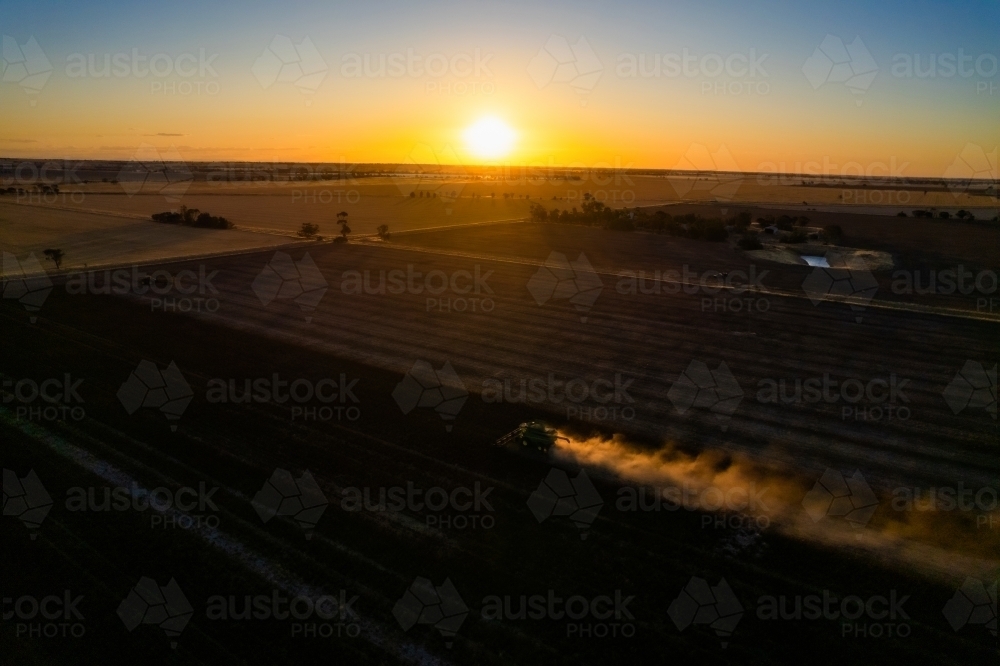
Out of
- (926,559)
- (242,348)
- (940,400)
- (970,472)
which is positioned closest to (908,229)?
(940,400)

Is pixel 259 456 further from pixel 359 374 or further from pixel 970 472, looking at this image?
pixel 970 472

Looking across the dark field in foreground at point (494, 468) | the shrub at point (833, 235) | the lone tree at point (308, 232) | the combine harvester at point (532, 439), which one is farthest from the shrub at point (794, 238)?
the combine harvester at point (532, 439)

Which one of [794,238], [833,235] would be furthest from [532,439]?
[833,235]

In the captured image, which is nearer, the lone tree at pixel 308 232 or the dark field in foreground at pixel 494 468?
the dark field in foreground at pixel 494 468

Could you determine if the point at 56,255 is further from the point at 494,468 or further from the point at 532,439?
the point at 532,439

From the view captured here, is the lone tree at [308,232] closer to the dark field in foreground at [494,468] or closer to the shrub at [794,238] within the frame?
the dark field in foreground at [494,468]

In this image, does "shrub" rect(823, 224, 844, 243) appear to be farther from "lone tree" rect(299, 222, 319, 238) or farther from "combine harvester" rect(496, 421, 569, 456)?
"combine harvester" rect(496, 421, 569, 456)

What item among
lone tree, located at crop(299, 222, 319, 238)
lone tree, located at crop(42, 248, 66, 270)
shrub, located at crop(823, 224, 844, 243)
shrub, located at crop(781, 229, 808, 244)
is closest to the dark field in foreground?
lone tree, located at crop(42, 248, 66, 270)
